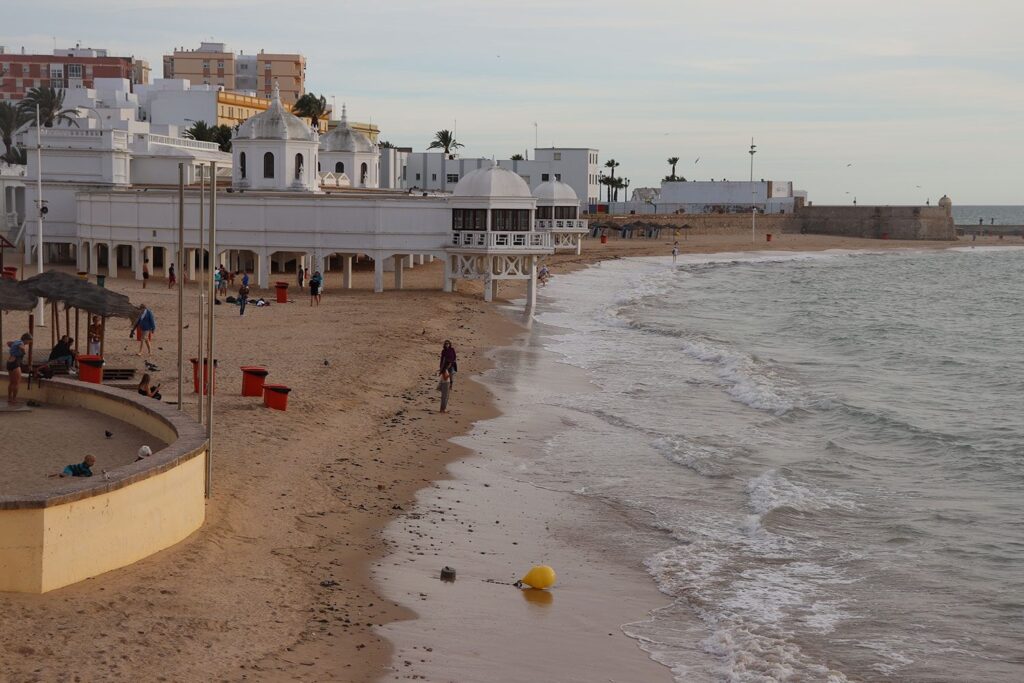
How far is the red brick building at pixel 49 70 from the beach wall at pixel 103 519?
111m

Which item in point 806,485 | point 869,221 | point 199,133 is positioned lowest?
point 806,485

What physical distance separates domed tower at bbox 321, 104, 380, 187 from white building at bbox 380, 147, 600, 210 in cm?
2509

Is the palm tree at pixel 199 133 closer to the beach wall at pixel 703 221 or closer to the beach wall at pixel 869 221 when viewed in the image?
the beach wall at pixel 703 221

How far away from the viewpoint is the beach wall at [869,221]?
138m

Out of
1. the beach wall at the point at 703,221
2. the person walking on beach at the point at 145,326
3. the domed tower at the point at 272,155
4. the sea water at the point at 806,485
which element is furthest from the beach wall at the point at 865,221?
the person walking on beach at the point at 145,326

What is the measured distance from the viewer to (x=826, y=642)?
1443 cm

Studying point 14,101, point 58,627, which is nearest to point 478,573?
point 58,627

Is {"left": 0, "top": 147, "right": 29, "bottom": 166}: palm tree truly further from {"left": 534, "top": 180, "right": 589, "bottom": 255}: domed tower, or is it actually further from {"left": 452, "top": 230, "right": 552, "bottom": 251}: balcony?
{"left": 452, "top": 230, "right": 552, "bottom": 251}: balcony

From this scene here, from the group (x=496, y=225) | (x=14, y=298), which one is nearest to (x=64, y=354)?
(x=14, y=298)

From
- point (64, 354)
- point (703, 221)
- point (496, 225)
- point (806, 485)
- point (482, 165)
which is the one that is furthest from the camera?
point (703, 221)

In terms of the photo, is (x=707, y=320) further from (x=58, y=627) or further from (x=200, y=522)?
(x=58, y=627)

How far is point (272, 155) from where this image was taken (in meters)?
55.4

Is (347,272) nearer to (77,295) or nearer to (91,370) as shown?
(77,295)

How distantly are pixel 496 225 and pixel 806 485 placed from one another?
1025 inches
